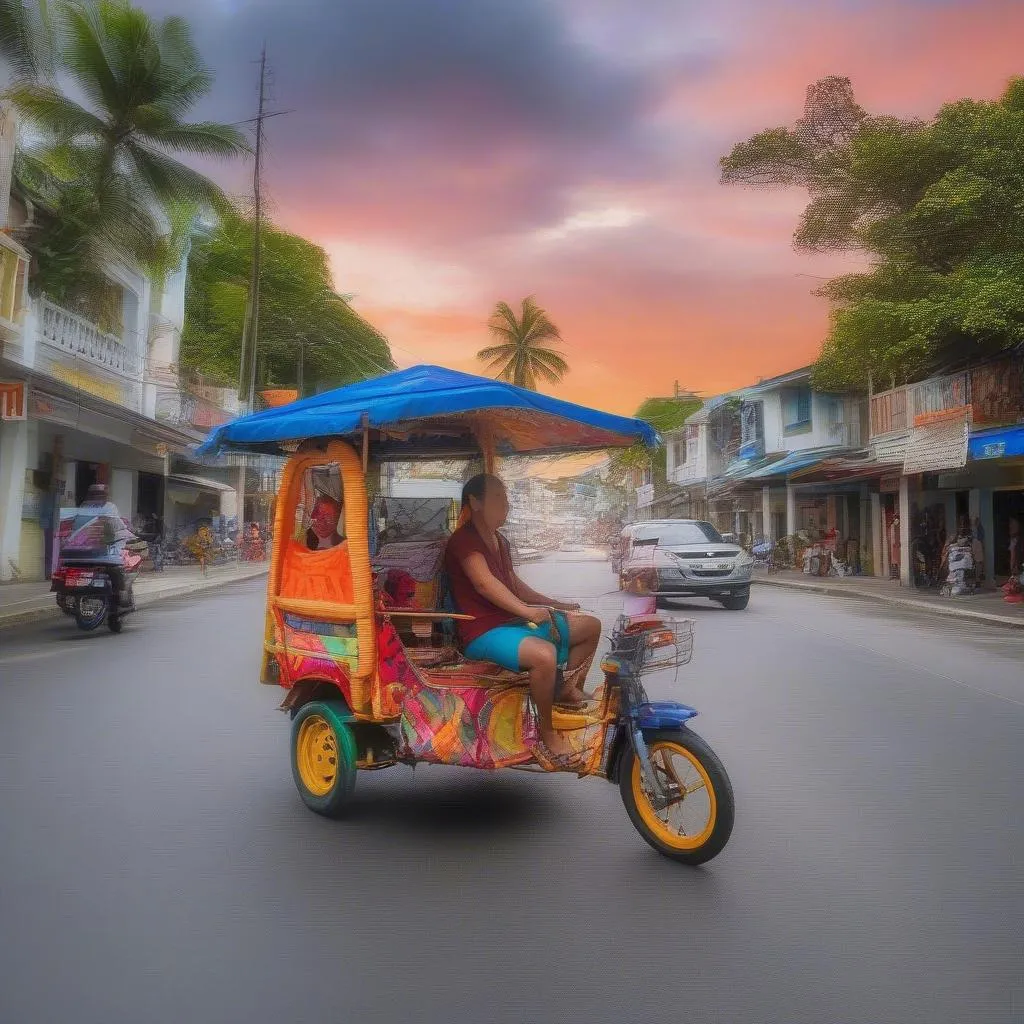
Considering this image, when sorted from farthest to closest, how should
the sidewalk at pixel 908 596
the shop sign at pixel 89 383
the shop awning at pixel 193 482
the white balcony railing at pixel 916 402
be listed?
1. the shop awning at pixel 193 482
2. the shop sign at pixel 89 383
3. the white balcony railing at pixel 916 402
4. the sidewalk at pixel 908 596

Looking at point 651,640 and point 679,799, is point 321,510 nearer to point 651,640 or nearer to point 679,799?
point 651,640

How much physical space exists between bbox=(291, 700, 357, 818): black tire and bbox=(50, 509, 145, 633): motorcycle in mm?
9696

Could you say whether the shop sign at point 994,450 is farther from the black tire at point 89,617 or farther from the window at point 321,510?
the window at point 321,510

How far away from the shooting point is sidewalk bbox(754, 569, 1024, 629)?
18531 mm

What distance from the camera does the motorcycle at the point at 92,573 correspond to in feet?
47.8

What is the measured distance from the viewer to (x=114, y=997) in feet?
11.0

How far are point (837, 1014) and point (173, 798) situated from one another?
12.5ft

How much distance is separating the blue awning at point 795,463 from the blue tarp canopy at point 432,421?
2493cm

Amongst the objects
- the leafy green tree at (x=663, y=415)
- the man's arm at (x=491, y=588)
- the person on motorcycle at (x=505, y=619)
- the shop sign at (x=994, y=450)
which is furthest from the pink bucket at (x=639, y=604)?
the leafy green tree at (x=663, y=415)

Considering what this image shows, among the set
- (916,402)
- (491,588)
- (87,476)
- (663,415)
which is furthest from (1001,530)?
(663,415)

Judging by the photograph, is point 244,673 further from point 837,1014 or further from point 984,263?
point 984,263

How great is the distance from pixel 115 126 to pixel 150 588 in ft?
31.5

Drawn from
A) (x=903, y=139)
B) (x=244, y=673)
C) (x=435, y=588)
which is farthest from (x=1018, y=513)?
(x=435, y=588)

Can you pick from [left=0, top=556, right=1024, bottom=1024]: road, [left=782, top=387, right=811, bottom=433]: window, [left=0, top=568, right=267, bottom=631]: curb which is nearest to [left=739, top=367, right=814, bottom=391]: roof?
[left=782, top=387, right=811, bottom=433]: window
